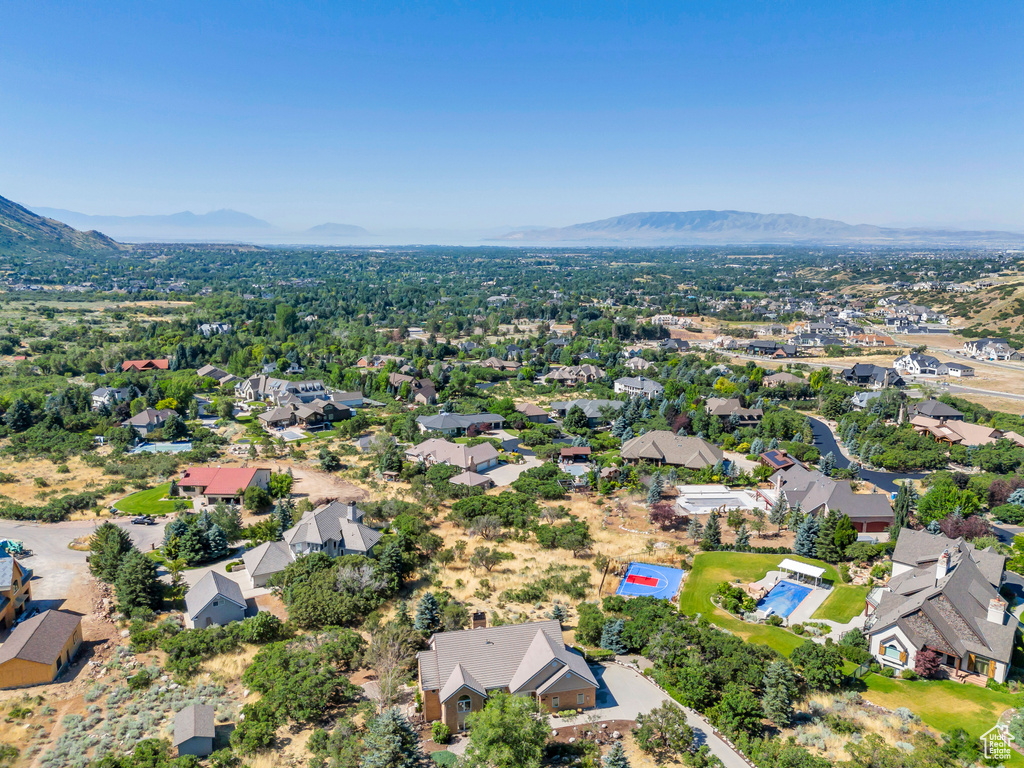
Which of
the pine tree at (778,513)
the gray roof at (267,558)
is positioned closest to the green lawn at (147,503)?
the gray roof at (267,558)

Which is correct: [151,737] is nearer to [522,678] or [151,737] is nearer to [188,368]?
[522,678]

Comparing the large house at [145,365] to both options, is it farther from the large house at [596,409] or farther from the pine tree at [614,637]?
the pine tree at [614,637]

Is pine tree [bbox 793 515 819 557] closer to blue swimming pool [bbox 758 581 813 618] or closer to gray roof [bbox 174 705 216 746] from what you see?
blue swimming pool [bbox 758 581 813 618]

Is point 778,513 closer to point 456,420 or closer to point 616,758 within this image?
point 616,758

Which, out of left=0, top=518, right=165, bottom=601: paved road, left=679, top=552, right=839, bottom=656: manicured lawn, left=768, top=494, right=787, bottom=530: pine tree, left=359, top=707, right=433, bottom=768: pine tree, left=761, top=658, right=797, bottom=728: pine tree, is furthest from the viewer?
left=768, top=494, right=787, bottom=530: pine tree

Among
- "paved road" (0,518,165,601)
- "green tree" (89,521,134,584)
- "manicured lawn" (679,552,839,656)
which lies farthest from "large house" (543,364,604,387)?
"green tree" (89,521,134,584)
